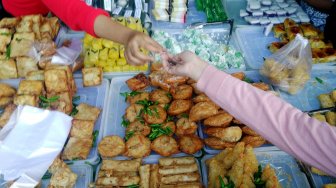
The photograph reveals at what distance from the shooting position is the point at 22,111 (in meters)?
2.39

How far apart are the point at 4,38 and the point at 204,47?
203 centimetres

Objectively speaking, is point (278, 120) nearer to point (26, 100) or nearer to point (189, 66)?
point (189, 66)

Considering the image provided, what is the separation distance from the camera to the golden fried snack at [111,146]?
7.54 ft

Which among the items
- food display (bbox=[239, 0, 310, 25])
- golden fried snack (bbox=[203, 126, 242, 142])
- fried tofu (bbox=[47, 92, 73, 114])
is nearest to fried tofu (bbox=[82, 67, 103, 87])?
fried tofu (bbox=[47, 92, 73, 114])

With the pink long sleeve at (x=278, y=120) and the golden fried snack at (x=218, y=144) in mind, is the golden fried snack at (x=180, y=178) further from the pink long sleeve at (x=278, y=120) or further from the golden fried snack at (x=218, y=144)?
the pink long sleeve at (x=278, y=120)

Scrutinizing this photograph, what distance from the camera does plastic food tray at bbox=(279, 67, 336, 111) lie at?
2.76 metres

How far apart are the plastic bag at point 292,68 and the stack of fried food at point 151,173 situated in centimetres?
118

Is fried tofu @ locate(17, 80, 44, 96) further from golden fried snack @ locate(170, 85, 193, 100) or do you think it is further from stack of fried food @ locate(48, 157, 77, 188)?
golden fried snack @ locate(170, 85, 193, 100)

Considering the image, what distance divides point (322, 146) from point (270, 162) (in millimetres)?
954

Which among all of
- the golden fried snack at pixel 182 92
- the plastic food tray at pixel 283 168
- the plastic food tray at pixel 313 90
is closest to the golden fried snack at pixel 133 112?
the golden fried snack at pixel 182 92

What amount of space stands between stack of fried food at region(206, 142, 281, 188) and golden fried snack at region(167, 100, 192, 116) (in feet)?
1.67

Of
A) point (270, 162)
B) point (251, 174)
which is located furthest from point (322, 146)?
point (270, 162)

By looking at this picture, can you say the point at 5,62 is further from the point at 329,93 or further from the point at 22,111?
the point at 329,93

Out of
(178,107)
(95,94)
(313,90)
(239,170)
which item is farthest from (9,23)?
(313,90)
